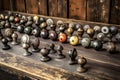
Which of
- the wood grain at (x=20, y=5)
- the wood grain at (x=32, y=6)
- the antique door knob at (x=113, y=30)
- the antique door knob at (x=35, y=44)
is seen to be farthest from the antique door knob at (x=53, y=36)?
the wood grain at (x=20, y=5)

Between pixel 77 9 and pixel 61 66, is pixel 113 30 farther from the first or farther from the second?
pixel 61 66

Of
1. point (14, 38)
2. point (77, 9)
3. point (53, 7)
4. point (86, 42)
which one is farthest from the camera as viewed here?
point (53, 7)

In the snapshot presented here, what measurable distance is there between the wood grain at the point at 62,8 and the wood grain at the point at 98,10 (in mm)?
203

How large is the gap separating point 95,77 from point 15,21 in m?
1.00

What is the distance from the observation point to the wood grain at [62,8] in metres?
1.75

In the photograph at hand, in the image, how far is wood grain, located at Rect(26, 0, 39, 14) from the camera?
193cm

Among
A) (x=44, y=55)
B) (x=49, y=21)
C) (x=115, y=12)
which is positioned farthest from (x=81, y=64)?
(x=49, y=21)

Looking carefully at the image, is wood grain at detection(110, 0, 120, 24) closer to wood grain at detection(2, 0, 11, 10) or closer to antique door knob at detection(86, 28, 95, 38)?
antique door knob at detection(86, 28, 95, 38)

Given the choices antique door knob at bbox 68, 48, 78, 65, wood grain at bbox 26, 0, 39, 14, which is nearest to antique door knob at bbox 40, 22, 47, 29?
wood grain at bbox 26, 0, 39, 14

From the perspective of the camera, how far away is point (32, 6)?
1.96 m

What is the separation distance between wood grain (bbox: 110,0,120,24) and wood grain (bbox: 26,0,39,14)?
0.69 metres

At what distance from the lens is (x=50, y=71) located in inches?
44.2

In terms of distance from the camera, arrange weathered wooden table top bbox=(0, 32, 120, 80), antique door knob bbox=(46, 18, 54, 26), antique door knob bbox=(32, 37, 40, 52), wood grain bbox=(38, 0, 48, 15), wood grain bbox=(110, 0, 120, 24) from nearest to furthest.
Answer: weathered wooden table top bbox=(0, 32, 120, 80)
antique door knob bbox=(32, 37, 40, 52)
wood grain bbox=(110, 0, 120, 24)
antique door knob bbox=(46, 18, 54, 26)
wood grain bbox=(38, 0, 48, 15)

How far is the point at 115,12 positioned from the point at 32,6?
30.2 inches
